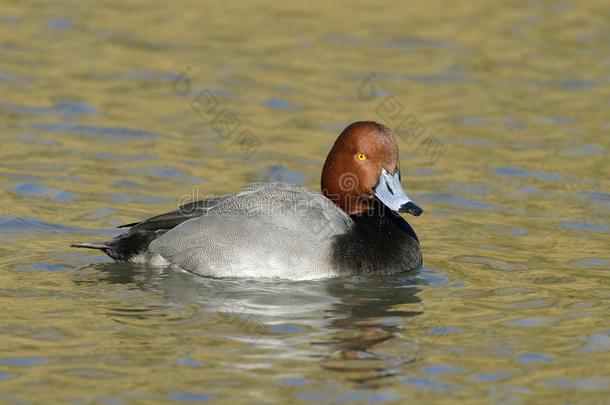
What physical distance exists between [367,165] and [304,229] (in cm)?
75

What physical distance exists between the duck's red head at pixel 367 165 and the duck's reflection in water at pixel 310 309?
0.62 meters

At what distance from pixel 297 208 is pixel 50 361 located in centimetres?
225

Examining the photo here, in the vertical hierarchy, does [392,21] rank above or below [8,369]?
above

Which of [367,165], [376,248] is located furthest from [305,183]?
[376,248]

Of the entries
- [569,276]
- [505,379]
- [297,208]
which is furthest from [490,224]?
[505,379]

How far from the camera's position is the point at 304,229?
805 centimetres

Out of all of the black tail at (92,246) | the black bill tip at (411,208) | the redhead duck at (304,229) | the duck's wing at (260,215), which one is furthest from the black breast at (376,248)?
the black tail at (92,246)

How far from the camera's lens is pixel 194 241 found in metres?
8.16

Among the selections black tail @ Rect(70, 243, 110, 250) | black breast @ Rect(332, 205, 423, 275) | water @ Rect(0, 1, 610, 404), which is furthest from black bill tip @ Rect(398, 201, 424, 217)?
black tail @ Rect(70, 243, 110, 250)

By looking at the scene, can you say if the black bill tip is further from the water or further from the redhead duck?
the water

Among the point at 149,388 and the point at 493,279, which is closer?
the point at 149,388

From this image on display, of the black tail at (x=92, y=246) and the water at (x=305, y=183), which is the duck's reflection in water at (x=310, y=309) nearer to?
the water at (x=305, y=183)

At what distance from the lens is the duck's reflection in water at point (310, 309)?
261 inches

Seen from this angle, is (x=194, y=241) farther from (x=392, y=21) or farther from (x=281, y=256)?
(x=392, y=21)
